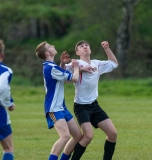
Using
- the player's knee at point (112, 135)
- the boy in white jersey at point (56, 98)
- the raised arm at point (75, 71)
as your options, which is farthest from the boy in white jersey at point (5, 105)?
the player's knee at point (112, 135)

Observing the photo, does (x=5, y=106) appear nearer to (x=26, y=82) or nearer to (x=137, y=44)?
(x=26, y=82)

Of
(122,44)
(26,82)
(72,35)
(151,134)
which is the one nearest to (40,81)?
(26,82)

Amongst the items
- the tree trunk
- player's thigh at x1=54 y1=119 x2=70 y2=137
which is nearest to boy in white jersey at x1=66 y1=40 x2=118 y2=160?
player's thigh at x1=54 y1=119 x2=70 y2=137

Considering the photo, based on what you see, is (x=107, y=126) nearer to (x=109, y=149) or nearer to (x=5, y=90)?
(x=109, y=149)

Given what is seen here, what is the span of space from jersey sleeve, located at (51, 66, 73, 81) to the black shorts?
2.32 feet

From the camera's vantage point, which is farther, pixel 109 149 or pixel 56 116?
pixel 109 149

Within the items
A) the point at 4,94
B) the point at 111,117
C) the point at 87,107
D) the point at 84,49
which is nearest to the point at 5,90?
the point at 4,94

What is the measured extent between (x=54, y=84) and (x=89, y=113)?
817 mm

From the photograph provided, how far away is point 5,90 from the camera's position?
7.66 metres

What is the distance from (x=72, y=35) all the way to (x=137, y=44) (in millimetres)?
6955

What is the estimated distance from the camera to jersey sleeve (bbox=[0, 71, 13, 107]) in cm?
766

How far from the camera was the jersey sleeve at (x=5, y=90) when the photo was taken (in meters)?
7.66

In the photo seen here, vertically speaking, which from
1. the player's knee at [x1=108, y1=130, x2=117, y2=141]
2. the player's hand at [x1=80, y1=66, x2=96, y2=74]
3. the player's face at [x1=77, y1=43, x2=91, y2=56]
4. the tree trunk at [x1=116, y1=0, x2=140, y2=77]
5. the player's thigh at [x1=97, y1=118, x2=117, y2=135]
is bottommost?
the tree trunk at [x1=116, y1=0, x2=140, y2=77]

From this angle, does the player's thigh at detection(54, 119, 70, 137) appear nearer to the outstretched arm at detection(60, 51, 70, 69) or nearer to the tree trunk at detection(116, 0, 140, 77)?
the outstretched arm at detection(60, 51, 70, 69)
